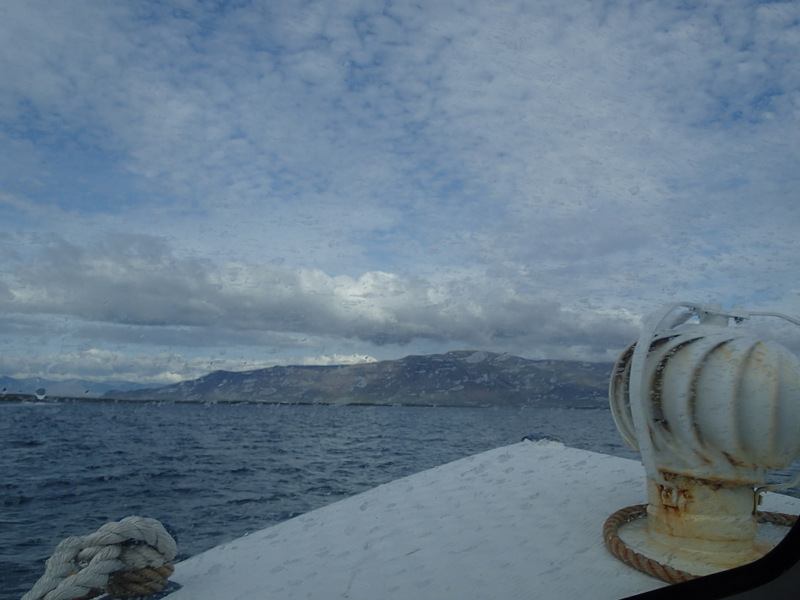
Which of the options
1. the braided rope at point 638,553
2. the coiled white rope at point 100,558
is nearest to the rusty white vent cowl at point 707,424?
the braided rope at point 638,553

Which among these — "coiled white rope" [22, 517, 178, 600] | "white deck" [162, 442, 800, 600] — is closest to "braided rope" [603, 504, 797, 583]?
"white deck" [162, 442, 800, 600]

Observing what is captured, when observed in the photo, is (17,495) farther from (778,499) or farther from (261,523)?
(778,499)

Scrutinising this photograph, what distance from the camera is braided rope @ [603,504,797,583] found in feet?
→ 8.39

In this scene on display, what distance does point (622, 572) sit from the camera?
9.20 feet

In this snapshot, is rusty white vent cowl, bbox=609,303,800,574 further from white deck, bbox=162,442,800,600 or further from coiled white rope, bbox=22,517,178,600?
coiled white rope, bbox=22,517,178,600

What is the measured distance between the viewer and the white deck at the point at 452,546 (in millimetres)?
2834

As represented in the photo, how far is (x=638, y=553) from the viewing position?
9.43 feet

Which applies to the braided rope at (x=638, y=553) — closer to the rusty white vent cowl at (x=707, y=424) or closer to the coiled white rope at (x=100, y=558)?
the rusty white vent cowl at (x=707, y=424)

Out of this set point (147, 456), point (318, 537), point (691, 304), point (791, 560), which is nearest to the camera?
point (791, 560)

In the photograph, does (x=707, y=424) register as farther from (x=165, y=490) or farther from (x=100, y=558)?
(x=165, y=490)

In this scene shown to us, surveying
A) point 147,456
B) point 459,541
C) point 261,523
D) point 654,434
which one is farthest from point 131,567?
point 147,456

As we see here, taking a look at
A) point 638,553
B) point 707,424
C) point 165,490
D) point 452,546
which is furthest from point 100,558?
point 165,490

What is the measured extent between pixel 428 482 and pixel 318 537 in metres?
1.50

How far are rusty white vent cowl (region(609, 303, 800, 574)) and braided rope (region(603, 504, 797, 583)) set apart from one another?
0.58 feet
